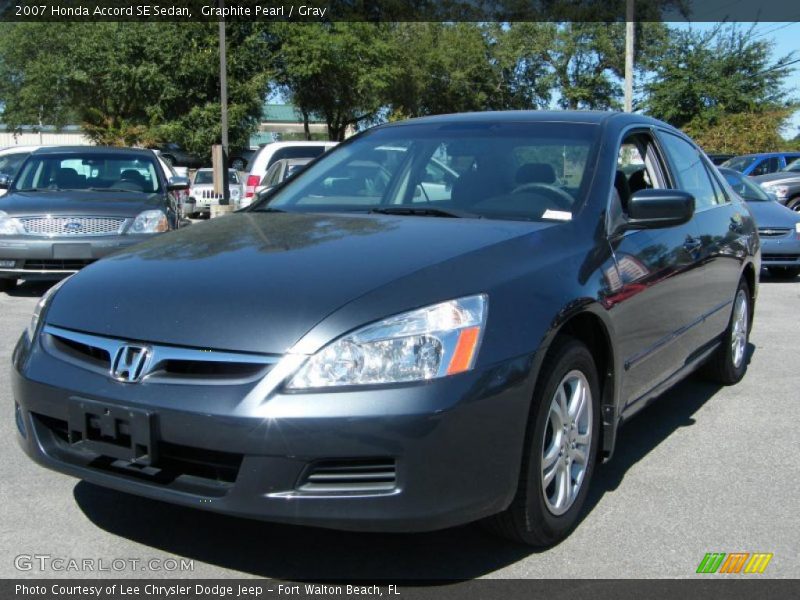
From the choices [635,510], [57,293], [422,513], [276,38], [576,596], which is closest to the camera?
[422,513]

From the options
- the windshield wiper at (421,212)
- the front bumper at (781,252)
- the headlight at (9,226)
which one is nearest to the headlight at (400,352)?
the windshield wiper at (421,212)

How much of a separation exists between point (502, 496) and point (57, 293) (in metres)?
1.80

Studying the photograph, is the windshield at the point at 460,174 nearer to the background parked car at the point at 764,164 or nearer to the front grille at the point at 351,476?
the front grille at the point at 351,476

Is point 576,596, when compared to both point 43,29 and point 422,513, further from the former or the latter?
point 43,29

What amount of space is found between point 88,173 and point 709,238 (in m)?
7.41

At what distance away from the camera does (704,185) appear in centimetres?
526

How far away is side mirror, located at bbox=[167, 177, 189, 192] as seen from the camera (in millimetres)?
10021

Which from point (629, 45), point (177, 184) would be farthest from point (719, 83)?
point (177, 184)

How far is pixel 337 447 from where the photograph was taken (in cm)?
262

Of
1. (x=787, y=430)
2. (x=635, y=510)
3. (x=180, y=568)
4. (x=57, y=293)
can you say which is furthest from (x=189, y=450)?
(x=787, y=430)

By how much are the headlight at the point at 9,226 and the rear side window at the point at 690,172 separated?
6.47 meters

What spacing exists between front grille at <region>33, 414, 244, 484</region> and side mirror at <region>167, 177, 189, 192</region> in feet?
24.3

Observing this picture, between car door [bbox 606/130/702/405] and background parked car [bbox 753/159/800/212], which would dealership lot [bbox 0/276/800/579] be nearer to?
car door [bbox 606/130/702/405]

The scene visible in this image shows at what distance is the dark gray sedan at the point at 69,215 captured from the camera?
8.73 meters
